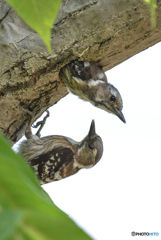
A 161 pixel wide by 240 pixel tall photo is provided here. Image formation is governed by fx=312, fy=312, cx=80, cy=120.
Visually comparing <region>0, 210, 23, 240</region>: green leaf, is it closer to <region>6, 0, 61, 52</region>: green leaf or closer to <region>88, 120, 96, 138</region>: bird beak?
<region>6, 0, 61, 52</region>: green leaf

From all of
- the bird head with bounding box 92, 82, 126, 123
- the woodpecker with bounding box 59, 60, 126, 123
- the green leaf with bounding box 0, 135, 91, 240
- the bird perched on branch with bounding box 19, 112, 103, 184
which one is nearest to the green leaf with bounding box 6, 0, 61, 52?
the green leaf with bounding box 0, 135, 91, 240

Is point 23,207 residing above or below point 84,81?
below

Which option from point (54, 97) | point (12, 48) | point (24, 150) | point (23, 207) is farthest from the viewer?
point (24, 150)

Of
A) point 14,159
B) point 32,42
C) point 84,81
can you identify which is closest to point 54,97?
point 84,81

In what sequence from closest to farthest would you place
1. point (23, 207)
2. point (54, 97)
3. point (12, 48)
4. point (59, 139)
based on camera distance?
point (23, 207) < point (12, 48) < point (54, 97) < point (59, 139)

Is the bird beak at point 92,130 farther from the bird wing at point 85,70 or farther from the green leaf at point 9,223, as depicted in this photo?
the green leaf at point 9,223

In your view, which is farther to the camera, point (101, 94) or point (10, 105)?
point (101, 94)

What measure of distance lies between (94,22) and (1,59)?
2.72ft

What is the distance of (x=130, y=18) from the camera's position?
2648mm

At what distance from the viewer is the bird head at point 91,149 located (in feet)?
15.3

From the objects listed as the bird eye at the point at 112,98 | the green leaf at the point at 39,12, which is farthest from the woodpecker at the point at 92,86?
the green leaf at the point at 39,12

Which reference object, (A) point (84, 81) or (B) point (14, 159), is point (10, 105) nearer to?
(A) point (84, 81)

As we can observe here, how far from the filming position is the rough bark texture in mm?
2520

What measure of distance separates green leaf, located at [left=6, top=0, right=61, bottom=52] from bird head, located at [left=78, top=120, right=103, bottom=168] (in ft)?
13.5
